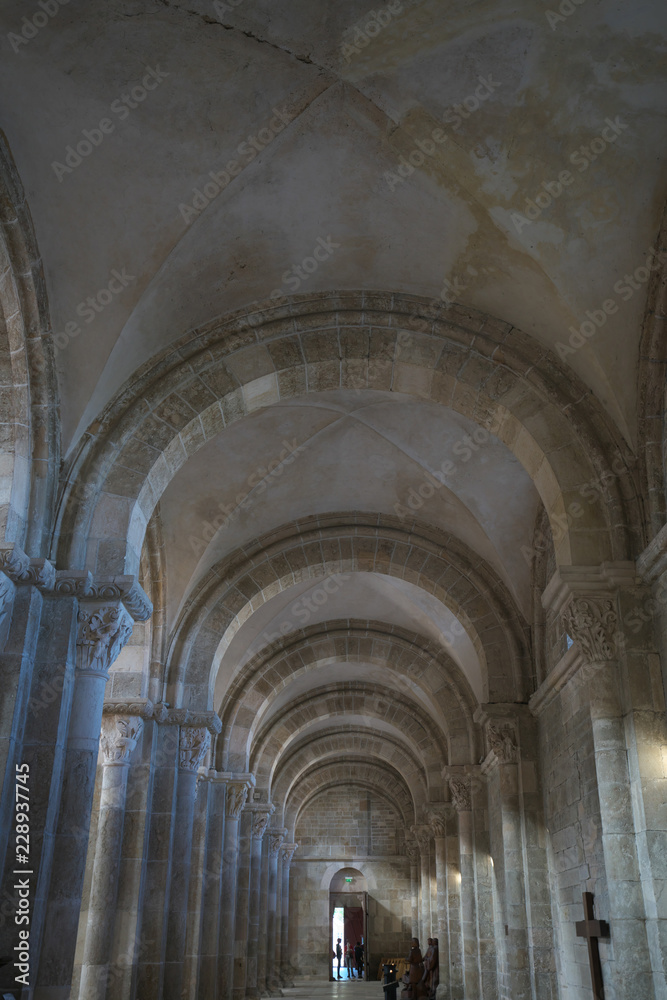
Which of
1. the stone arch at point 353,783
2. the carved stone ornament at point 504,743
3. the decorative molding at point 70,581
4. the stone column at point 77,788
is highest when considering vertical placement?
the stone arch at point 353,783

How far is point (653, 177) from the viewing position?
6.27 metres

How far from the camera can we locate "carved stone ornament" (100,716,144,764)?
9508 millimetres

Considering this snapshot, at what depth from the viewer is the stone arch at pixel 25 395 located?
21.5 feet

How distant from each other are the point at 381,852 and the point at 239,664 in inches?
636

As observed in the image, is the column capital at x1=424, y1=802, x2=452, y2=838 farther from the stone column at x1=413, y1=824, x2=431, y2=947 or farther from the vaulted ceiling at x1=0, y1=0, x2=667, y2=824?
the vaulted ceiling at x1=0, y1=0, x2=667, y2=824

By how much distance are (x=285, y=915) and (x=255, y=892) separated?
8002mm

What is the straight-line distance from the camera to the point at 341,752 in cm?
2508

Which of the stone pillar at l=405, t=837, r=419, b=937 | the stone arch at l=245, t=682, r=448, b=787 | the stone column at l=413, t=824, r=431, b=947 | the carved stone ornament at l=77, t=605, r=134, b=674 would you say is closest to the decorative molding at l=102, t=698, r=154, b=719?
the carved stone ornament at l=77, t=605, r=134, b=674

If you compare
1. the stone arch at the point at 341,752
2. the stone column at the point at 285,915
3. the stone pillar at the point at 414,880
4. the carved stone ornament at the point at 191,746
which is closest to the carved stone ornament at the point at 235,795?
the carved stone ornament at the point at 191,746

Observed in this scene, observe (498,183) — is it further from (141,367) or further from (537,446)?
(141,367)

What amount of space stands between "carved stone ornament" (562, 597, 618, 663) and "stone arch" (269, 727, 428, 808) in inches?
675

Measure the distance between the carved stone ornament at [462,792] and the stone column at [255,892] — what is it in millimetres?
5320

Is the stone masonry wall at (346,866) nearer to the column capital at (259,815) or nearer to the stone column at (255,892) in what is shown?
the stone column at (255,892)

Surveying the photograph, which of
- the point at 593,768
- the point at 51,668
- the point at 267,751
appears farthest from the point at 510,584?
the point at 267,751
